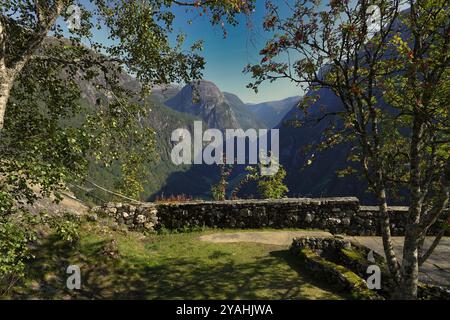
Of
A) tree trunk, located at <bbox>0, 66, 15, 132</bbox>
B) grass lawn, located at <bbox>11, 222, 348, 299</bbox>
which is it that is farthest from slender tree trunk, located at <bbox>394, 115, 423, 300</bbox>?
tree trunk, located at <bbox>0, 66, 15, 132</bbox>

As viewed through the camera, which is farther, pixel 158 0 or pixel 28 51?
pixel 158 0

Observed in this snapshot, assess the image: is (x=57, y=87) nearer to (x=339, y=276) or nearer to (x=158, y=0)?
(x=158, y=0)

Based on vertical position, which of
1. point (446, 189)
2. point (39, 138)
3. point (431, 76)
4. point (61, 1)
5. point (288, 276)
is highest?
point (61, 1)

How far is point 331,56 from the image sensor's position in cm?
937

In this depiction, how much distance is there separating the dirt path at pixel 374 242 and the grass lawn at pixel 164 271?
3.09 ft

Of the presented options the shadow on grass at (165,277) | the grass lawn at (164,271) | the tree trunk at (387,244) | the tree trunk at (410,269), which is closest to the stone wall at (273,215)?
the grass lawn at (164,271)

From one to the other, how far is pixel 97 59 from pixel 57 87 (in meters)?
1.63

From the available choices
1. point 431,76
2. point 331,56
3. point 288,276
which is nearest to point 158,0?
point 331,56

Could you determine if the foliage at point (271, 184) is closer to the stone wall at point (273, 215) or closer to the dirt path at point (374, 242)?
the stone wall at point (273, 215)

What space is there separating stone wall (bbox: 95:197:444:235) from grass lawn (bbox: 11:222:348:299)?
2879mm

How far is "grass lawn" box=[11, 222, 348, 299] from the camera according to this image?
32.3ft

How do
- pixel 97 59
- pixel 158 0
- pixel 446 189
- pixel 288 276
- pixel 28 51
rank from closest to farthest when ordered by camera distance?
pixel 446 189 → pixel 28 51 → pixel 158 0 → pixel 97 59 → pixel 288 276

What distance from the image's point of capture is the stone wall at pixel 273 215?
57.2 feet
